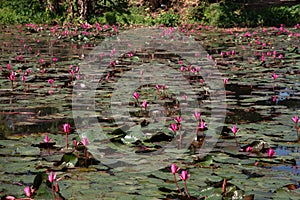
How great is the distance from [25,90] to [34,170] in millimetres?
3049

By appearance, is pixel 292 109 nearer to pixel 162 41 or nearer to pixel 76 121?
pixel 76 121

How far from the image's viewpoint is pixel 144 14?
20.7 metres

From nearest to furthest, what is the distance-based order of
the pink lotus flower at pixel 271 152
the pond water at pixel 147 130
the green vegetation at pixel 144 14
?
1. the pond water at pixel 147 130
2. the pink lotus flower at pixel 271 152
3. the green vegetation at pixel 144 14

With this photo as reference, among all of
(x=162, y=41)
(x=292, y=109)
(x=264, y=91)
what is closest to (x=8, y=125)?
(x=292, y=109)

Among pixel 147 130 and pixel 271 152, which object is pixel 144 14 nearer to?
pixel 147 130

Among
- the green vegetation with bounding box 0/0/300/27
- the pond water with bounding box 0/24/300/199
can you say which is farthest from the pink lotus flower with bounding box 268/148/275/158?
the green vegetation with bounding box 0/0/300/27

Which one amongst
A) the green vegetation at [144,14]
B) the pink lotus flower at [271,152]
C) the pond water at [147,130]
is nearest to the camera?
the pond water at [147,130]

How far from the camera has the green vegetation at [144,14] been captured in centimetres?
1916

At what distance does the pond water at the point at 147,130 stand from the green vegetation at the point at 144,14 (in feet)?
35.3

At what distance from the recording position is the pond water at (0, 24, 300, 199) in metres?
2.76

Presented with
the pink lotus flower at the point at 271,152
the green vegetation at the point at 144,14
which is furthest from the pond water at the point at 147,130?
the green vegetation at the point at 144,14

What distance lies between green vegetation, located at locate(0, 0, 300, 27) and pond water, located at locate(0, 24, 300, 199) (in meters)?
10.8

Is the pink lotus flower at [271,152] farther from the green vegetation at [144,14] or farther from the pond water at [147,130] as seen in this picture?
the green vegetation at [144,14]

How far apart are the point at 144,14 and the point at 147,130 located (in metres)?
17.2
